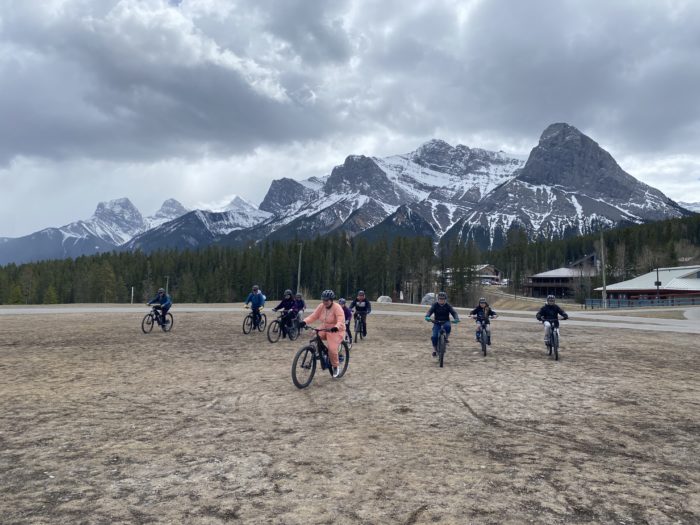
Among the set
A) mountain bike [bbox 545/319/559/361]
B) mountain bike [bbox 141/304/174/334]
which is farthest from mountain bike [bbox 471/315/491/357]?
mountain bike [bbox 141/304/174/334]

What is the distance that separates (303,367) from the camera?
10.1m

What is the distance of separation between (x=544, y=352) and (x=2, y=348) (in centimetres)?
2016

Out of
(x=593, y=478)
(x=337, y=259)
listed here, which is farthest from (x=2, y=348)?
(x=337, y=259)

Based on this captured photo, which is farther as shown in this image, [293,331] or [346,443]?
[293,331]

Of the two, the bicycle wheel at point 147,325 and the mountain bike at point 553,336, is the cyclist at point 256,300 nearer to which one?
the bicycle wheel at point 147,325

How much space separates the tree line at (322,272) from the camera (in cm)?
11325

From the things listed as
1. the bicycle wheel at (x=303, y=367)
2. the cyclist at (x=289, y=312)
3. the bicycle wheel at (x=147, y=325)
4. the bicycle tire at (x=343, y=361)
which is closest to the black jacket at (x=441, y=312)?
the bicycle tire at (x=343, y=361)

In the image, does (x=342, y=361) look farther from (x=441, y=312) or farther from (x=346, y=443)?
(x=346, y=443)

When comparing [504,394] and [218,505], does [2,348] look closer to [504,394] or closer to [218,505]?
[218,505]

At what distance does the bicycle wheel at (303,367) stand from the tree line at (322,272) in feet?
326

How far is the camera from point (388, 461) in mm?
5562

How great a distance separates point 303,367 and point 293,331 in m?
9.41

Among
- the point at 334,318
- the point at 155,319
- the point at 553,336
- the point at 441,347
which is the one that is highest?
the point at 334,318

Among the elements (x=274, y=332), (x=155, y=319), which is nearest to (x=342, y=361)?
(x=274, y=332)
